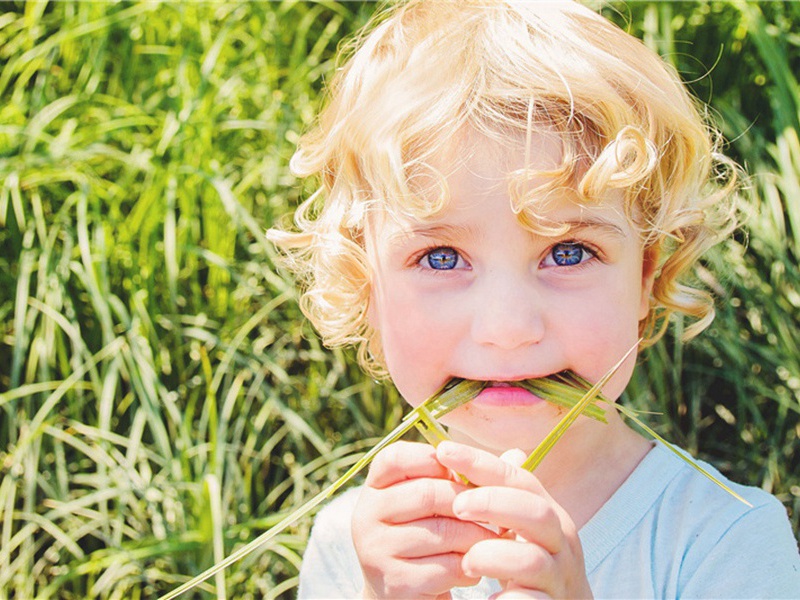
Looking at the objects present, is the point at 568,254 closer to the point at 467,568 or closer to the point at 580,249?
the point at 580,249

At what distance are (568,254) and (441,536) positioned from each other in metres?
0.42

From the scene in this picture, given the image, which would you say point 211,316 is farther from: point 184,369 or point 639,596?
point 639,596

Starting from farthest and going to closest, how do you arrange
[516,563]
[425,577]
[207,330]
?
[207,330] → [425,577] → [516,563]

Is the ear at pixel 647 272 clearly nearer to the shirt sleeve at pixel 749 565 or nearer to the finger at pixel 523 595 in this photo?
the shirt sleeve at pixel 749 565

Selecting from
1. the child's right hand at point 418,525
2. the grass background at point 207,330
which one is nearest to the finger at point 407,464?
the child's right hand at point 418,525

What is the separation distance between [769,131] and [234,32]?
158 cm

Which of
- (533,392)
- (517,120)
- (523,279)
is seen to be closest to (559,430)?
(533,392)

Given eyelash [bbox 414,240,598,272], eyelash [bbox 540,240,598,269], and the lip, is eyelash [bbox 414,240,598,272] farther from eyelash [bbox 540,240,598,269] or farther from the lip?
the lip

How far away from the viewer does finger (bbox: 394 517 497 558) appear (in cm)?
110

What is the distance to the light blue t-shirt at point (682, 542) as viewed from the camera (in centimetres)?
134

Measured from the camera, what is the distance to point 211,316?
264 centimetres

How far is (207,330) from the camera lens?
263 cm

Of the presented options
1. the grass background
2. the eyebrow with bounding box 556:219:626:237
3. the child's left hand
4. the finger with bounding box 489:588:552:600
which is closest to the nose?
the eyebrow with bounding box 556:219:626:237

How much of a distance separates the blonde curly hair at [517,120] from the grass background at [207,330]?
856 millimetres
